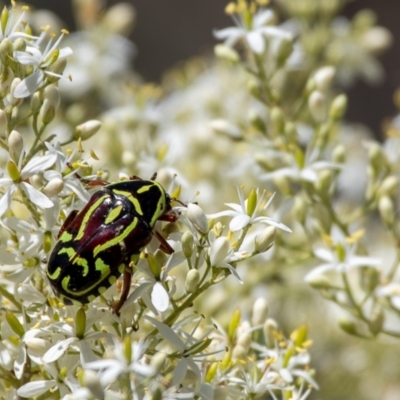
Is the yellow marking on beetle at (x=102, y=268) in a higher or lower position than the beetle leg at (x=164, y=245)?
higher

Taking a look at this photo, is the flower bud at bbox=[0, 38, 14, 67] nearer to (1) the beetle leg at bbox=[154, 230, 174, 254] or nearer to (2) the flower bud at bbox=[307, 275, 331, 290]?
(1) the beetle leg at bbox=[154, 230, 174, 254]

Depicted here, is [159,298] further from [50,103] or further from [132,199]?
[50,103]

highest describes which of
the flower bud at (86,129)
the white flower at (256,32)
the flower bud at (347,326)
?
the flower bud at (86,129)

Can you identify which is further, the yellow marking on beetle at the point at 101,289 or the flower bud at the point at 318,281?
the flower bud at the point at 318,281

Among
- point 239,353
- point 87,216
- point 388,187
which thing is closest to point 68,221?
point 87,216

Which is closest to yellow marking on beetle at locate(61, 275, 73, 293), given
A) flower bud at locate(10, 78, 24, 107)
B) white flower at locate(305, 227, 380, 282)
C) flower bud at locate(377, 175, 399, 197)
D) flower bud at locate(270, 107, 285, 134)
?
flower bud at locate(10, 78, 24, 107)

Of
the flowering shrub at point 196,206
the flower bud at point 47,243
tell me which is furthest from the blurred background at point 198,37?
the flower bud at point 47,243

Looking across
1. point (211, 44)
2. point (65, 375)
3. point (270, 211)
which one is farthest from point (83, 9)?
point (211, 44)

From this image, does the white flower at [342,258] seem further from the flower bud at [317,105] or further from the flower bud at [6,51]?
the flower bud at [6,51]
